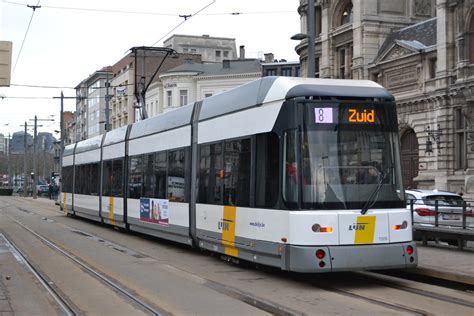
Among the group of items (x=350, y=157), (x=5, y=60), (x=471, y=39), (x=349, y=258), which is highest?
(x=471, y=39)

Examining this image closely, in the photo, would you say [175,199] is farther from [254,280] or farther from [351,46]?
[351,46]

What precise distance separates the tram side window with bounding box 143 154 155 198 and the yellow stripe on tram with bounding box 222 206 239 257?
490 cm

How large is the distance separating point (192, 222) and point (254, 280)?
3319 millimetres

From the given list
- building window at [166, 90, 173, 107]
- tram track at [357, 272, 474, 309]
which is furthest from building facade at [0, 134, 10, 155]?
tram track at [357, 272, 474, 309]

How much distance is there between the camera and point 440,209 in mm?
16000

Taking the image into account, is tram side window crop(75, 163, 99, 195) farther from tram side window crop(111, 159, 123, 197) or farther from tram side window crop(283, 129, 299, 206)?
tram side window crop(283, 129, 299, 206)

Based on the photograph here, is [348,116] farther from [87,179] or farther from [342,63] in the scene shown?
[342,63]

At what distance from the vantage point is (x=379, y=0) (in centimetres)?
4253

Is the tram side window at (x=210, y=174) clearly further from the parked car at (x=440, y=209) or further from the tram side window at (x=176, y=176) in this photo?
the parked car at (x=440, y=209)

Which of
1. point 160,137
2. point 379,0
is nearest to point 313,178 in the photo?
point 160,137

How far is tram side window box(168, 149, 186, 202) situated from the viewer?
1437 centimetres

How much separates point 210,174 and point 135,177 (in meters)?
6.11

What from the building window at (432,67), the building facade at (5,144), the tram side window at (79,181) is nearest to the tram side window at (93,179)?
the tram side window at (79,181)

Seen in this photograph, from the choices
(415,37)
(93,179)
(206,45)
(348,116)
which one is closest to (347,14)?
(415,37)
